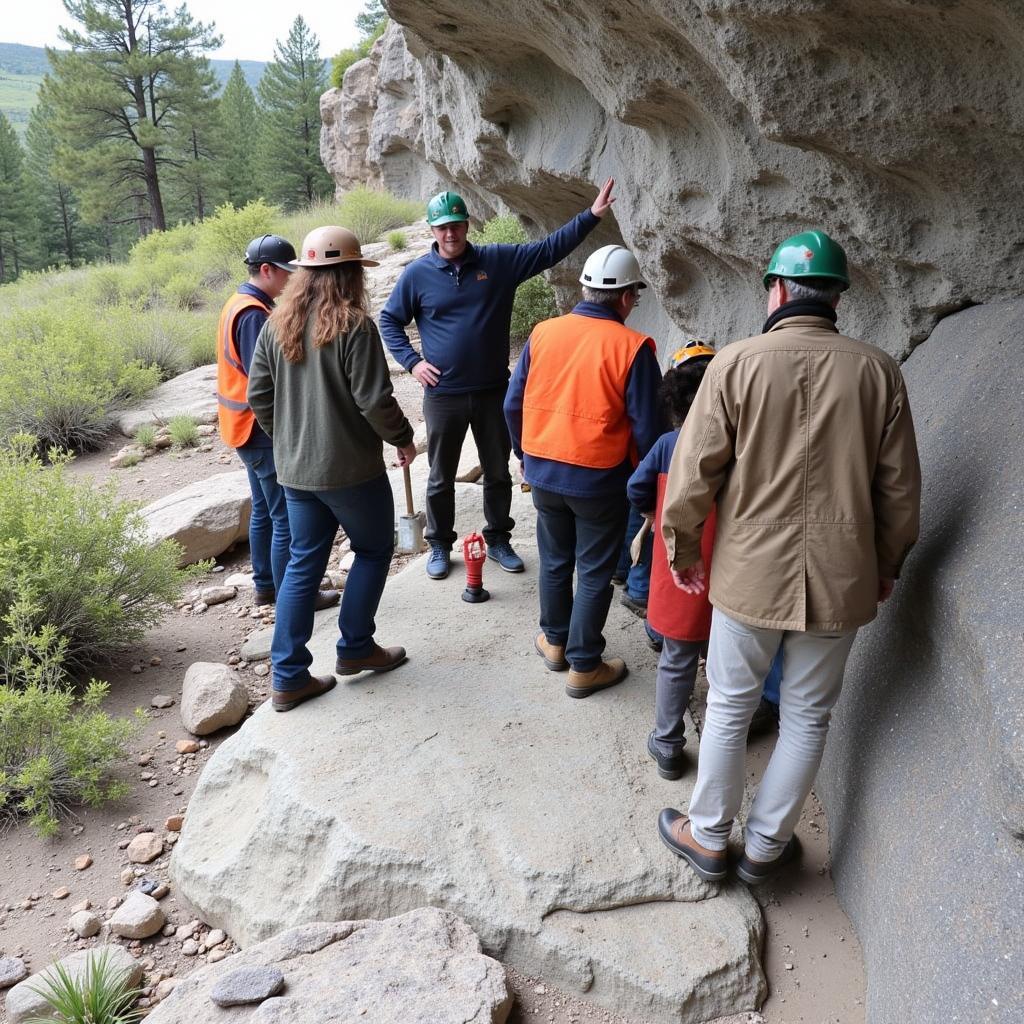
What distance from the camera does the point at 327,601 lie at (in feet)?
15.1

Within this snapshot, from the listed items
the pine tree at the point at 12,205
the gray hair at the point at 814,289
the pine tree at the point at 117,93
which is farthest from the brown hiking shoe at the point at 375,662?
the pine tree at the point at 12,205

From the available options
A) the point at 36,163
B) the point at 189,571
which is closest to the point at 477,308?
the point at 189,571

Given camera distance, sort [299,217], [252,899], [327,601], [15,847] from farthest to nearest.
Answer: [299,217]
[327,601]
[15,847]
[252,899]

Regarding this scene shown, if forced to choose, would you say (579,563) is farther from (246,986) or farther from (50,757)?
(50,757)

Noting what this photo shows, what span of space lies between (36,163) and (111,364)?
35645 mm

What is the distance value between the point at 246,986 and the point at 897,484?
2.19 meters

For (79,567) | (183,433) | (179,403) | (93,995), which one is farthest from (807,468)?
(179,403)

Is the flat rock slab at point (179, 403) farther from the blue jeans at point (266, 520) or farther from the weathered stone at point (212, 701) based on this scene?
the weathered stone at point (212, 701)

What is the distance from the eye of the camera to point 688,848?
2.55 metres

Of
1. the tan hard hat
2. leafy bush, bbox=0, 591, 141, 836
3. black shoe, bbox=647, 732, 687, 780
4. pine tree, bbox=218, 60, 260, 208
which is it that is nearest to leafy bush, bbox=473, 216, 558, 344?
the tan hard hat

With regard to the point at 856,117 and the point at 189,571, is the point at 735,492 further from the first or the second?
the point at 189,571

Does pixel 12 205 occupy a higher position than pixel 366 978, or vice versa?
pixel 12 205

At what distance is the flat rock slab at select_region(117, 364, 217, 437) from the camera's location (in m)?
8.98

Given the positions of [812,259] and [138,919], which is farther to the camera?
[138,919]
